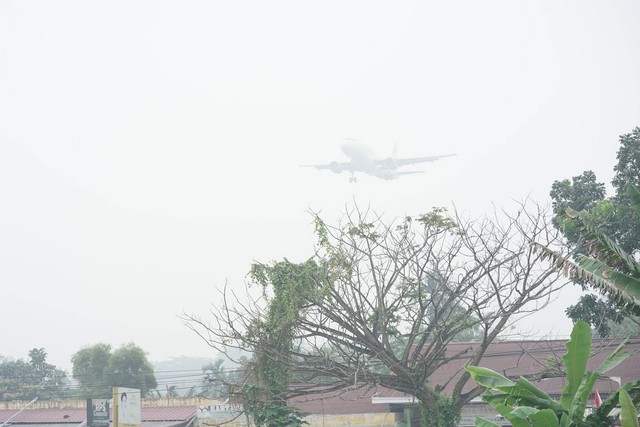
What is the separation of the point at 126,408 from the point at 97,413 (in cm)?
546

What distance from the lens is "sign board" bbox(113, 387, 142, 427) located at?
24.0 metres

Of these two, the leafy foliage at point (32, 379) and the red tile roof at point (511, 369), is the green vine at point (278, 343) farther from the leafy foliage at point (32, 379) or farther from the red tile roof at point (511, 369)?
the leafy foliage at point (32, 379)

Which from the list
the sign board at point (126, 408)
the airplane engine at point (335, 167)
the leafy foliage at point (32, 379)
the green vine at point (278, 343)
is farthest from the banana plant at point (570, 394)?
the airplane engine at point (335, 167)

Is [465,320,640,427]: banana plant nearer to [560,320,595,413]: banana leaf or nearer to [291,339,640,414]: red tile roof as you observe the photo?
[560,320,595,413]: banana leaf

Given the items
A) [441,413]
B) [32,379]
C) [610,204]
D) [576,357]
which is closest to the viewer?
[576,357]

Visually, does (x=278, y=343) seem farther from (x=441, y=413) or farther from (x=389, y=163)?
(x=389, y=163)

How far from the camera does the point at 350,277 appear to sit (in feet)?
79.2

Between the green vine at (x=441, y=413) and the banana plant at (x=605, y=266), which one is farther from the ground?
the banana plant at (x=605, y=266)

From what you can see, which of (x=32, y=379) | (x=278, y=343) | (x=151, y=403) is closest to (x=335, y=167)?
(x=32, y=379)

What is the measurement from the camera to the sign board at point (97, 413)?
29.0 metres

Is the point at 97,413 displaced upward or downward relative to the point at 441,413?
upward

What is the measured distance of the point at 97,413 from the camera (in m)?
Result: 29.3

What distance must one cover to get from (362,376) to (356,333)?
1125mm

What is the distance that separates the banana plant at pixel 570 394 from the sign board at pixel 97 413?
17095 mm
